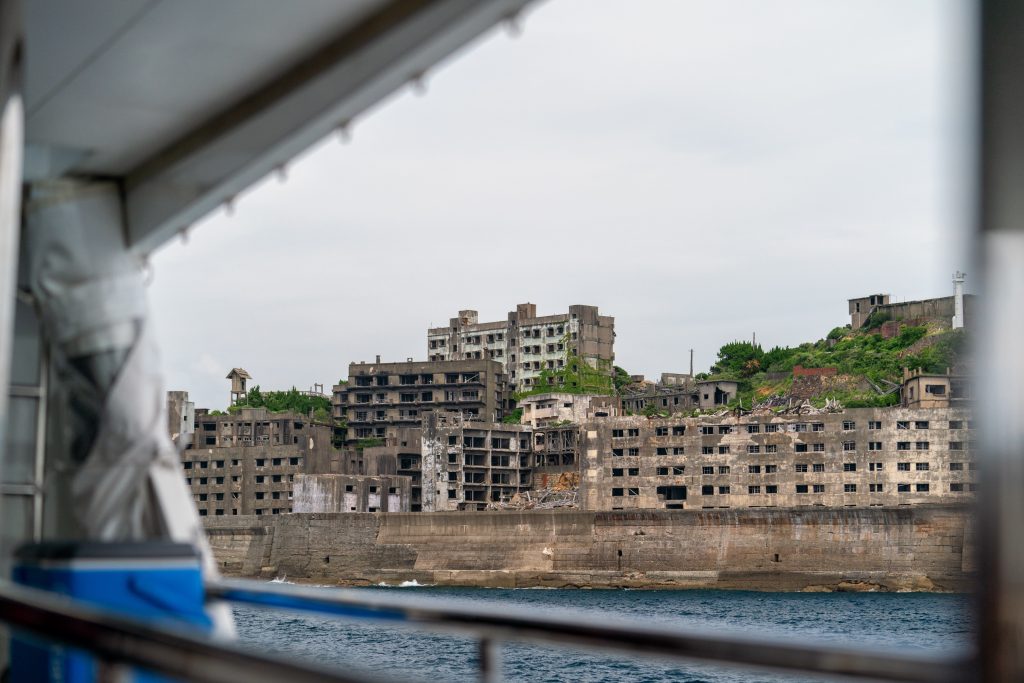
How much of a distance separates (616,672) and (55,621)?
26013 millimetres

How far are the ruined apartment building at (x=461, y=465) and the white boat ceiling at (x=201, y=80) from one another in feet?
195

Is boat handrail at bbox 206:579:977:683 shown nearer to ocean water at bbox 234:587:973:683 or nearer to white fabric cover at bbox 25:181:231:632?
white fabric cover at bbox 25:181:231:632

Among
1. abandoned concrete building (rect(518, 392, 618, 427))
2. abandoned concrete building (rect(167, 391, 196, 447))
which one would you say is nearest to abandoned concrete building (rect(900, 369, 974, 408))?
abandoned concrete building (rect(518, 392, 618, 427))

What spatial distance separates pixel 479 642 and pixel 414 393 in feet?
251

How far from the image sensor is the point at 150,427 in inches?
142

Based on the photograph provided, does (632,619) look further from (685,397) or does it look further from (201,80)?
(685,397)

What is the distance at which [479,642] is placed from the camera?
85.7 inches

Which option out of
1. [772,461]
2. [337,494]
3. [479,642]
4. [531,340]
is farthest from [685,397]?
[479,642]

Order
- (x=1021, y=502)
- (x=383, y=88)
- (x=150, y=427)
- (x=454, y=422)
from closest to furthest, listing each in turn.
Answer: (x=1021, y=502)
(x=383, y=88)
(x=150, y=427)
(x=454, y=422)

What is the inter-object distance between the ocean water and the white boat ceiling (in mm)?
13448

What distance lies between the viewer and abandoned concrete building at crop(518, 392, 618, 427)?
72.4 metres

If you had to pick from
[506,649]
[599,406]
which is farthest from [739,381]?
[506,649]

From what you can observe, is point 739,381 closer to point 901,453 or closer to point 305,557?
point 901,453

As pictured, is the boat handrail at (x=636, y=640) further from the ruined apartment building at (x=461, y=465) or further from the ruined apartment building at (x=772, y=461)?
the ruined apartment building at (x=461, y=465)
